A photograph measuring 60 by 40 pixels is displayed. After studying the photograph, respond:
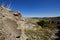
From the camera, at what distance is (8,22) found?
12.8 m

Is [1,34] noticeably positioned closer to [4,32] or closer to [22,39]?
[4,32]

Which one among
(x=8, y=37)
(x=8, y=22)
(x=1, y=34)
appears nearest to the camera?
(x=1, y=34)

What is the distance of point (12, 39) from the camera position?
1170cm

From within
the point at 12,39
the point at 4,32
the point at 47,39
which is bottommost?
the point at 47,39

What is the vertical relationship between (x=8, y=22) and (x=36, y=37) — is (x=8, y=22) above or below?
above

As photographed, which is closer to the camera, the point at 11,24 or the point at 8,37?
the point at 8,37

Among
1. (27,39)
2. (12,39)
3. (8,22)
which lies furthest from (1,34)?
Answer: (27,39)

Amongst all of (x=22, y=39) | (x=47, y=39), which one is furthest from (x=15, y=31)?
(x=47, y=39)

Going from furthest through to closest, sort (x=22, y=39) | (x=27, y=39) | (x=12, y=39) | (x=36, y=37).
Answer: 1. (x=36, y=37)
2. (x=27, y=39)
3. (x=22, y=39)
4. (x=12, y=39)

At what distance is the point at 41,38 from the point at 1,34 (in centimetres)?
928

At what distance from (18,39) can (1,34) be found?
3.52 metres

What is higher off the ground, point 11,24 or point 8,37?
point 11,24

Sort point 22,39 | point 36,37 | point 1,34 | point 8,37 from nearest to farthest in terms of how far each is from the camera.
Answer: point 1,34
point 8,37
point 22,39
point 36,37

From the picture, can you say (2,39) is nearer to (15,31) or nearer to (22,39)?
(15,31)
